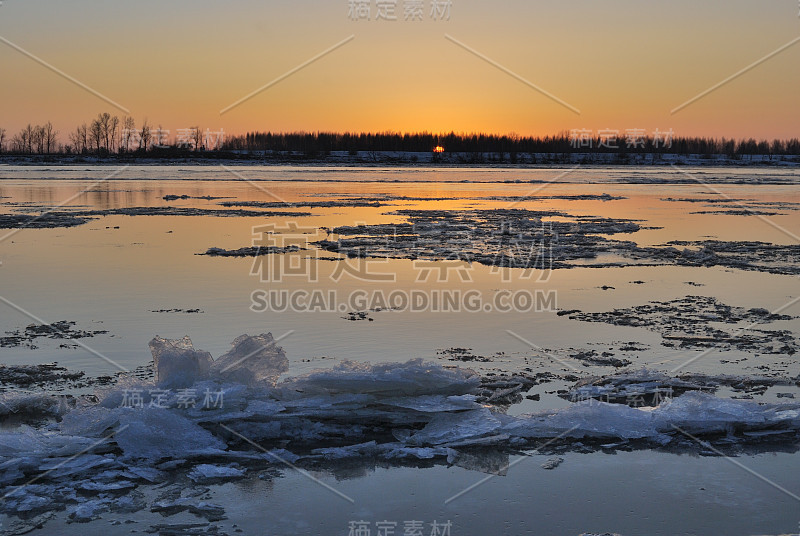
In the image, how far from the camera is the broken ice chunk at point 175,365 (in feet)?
16.4

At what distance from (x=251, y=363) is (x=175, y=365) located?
0.50 meters

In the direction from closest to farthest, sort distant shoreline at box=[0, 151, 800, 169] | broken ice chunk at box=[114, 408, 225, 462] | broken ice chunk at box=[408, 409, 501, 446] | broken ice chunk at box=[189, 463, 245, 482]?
broken ice chunk at box=[189, 463, 245, 482], broken ice chunk at box=[114, 408, 225, 462], broken ice chunk at box=[408, 409, 501, 446], distant shoreline at box=[0, 151, 800, 169]

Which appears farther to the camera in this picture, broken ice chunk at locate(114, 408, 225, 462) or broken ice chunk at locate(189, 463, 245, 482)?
broken ice chunk at locate(114, 408, 225, 462)

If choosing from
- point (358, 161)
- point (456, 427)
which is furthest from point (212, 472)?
point (358, 161)

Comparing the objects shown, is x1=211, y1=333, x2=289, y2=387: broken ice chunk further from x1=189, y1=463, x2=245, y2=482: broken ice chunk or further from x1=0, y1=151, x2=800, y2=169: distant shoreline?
x1=0, y1=151, x2=800, y2=169: distant shoreline

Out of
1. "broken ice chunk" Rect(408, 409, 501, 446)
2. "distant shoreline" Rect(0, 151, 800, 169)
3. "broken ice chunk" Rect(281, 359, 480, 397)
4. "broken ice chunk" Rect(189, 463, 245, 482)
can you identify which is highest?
"distant shoreline" Rect(0, 151, 800, 169)

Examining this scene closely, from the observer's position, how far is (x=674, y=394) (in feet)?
17.4

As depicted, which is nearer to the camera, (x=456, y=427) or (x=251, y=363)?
(x=456, y=427)

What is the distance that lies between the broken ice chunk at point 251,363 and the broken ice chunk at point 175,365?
0.43 feet

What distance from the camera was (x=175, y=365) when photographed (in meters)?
5.02

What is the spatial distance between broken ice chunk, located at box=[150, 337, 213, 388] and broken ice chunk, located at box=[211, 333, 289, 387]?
130 millimetres

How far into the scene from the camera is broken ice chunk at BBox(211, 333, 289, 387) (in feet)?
16.8

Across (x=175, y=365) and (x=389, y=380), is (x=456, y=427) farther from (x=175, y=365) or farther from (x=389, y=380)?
(x=175, y=365)

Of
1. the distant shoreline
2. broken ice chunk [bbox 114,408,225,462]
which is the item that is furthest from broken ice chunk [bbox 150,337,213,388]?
the distant shoreline
